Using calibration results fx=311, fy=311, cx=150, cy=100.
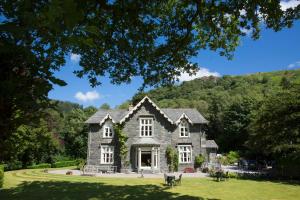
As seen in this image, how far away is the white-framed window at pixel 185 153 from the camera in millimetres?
39903

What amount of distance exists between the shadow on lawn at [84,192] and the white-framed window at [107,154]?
46.0 feet

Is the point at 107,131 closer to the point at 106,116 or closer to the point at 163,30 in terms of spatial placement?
the point at 106,116

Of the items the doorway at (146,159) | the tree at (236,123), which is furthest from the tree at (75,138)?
the tree at (236,123)

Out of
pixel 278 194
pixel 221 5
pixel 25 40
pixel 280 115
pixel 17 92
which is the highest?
pixel 221 5

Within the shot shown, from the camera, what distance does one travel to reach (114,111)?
4262 centimetres

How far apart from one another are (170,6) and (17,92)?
40.2 ft

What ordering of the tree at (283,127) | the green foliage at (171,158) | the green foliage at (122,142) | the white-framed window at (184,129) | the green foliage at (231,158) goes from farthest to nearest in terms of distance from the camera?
the green foliage at (231,158), the white-framed window at (184,129), the green foliage at (171,158), the green foliage at (122,142), the tree at (283,127)

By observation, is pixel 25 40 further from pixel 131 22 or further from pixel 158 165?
pixel 158 165

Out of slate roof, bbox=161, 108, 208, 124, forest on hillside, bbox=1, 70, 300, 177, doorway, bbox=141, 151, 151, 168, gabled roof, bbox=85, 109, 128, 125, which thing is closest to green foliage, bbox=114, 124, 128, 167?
gabled roof, bbox=85, 109, 128, 125

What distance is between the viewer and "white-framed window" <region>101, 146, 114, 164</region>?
3938 cm

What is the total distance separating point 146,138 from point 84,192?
694 inches

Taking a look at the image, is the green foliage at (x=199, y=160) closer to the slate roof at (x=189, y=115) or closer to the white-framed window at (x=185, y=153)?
the white-framed window at (x=185, y=153)

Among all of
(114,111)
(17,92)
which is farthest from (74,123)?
(17,92)

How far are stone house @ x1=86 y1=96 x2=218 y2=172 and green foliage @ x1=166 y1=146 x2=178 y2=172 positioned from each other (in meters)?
0.48
